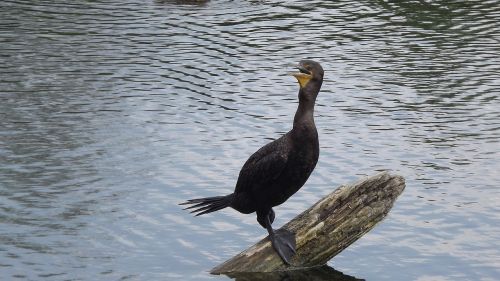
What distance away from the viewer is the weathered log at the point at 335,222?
1289 cm

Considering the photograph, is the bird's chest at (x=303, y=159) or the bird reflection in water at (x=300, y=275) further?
the bird reflection in water at (x=300, y=275)

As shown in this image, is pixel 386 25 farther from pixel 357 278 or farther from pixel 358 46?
pixel 357 278

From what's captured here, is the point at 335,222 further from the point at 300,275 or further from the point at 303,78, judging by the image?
the point at 303,78

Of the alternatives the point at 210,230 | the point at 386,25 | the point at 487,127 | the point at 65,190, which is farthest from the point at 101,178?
the point at 386,25

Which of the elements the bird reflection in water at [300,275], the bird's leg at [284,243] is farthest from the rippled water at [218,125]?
the bird's leg at [284,243]

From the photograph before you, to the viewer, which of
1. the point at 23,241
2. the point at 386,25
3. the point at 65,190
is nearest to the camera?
the point at 23,241

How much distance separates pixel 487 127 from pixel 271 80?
565 cm

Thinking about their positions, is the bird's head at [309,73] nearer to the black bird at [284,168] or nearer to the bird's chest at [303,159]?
the black bird at [284,168]

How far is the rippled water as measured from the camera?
14.6 meters

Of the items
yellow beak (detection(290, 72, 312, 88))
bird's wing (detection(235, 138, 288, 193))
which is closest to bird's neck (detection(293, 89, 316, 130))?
yellow beak (detection(290, 72, 312, 88))

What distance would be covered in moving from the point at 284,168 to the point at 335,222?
890 mm

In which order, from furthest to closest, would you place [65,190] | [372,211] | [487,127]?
[487,127] → [65,190] → [372,211]

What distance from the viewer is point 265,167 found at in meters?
12.8

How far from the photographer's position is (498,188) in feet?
56.2
